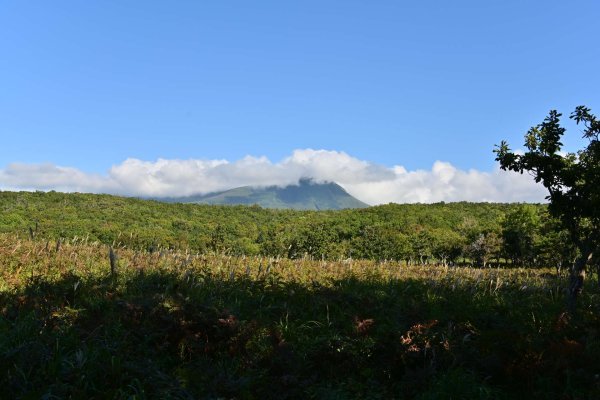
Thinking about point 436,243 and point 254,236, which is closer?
point 436,243

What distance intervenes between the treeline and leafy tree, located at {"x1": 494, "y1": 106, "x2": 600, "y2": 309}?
72.8 ft

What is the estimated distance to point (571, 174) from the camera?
990 centimetres

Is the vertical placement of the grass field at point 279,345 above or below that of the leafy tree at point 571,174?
below

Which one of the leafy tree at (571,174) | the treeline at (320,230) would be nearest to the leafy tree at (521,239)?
the treeline at (320,230)

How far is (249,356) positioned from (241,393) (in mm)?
1212

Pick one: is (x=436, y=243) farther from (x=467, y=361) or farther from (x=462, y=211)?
(x=467, y=361)

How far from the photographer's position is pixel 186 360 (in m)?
6.95

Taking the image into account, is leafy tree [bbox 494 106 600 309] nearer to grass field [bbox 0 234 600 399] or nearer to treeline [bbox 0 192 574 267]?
grass field [bbox 0 234 600 399]

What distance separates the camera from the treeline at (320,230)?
50312 millimetres

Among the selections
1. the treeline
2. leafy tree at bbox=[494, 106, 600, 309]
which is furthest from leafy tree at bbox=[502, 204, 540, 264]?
leafy tree at bbox=[494, 106, 600, 309]

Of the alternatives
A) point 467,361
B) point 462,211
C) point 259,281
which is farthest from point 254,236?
point 467,361

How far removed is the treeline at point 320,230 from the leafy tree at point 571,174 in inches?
874

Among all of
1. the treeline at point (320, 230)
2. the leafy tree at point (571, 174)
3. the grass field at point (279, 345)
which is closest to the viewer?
the grass field at point (279, 345)

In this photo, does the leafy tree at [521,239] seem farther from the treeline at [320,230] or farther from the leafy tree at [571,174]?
the leafy tree at [571,174]
